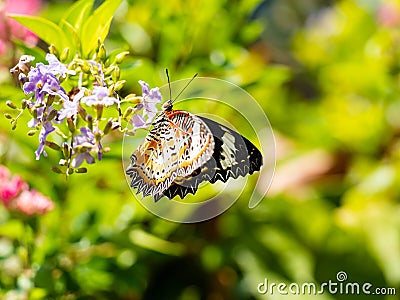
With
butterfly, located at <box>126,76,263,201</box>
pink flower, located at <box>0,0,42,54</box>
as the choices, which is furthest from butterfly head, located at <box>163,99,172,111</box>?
pink flower, located at <box>0,0,42,54</box>

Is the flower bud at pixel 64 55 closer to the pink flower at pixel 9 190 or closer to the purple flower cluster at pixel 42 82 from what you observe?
the purple flower cluster at pixel 42 82

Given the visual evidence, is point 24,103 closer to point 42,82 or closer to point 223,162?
point 42,82

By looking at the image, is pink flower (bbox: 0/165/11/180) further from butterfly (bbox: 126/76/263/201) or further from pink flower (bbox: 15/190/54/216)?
butterfly (bbox: 126/76/263/201)

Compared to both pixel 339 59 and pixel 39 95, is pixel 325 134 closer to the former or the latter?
pixel 339 59

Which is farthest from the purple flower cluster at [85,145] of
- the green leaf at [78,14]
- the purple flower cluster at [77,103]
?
the green leaf at [78,14]

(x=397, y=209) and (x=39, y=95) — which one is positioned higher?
(x=397, y=209)

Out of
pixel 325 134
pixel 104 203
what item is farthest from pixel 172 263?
pixel 325 134

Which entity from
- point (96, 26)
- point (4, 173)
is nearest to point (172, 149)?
point (96, 26)
